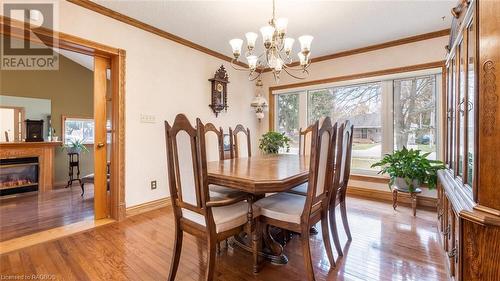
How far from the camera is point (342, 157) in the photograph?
2.08 m

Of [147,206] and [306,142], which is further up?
[306,142]

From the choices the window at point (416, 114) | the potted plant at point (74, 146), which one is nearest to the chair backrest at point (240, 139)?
the window at point (416, 114)

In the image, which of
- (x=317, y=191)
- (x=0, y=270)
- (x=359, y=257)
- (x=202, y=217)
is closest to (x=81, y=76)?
(x=0, y=270)

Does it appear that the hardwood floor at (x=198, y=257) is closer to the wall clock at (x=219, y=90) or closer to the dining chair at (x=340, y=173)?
the dining chair at (x=340, y=173)

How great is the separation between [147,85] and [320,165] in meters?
2.49

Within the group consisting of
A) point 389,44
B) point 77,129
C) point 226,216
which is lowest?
point 226,216

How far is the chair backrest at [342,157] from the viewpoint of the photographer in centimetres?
192

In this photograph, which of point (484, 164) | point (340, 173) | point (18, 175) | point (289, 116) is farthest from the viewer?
point (289, 116)

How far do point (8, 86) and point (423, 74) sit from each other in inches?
279

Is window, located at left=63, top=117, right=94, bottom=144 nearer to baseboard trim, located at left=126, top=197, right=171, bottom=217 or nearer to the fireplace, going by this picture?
the fireplace

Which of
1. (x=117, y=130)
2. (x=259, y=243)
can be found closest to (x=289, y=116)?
(x=117, y=130)

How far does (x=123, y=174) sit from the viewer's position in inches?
Result: 110

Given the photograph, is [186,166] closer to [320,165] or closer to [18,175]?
[320,165]

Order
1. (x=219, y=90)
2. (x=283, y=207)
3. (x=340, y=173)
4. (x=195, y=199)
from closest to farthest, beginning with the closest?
1. (x=195, y=199)
2. (x=283, y=207)
3. (x=340, y=173)
4. (x=219, y=90)
